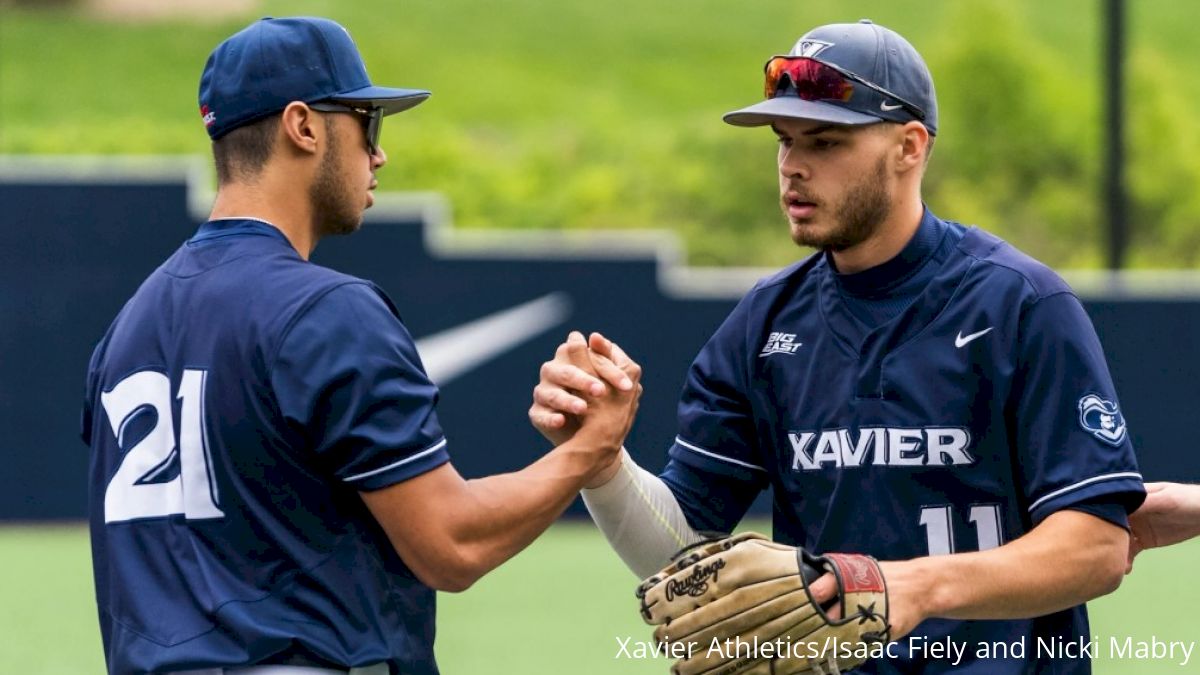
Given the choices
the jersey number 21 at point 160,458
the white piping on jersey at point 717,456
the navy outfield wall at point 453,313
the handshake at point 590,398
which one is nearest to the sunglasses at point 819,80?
the handshake at point 590,398

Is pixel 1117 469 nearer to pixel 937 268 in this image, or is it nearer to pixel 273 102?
pixel 937 268

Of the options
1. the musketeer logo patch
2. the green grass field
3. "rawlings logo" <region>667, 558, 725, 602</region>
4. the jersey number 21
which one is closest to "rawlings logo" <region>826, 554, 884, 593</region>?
"rawlings logo" <region>667, 558, 725, 602</region>

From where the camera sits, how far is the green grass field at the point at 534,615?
852 cm

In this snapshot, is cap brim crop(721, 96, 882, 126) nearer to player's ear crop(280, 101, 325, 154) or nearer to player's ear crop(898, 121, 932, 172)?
player's ear crop(898, 121, 932, 172)

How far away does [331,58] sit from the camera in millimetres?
3682

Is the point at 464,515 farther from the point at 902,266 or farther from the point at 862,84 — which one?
the point at 862,84

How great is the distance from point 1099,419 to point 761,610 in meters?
0.80

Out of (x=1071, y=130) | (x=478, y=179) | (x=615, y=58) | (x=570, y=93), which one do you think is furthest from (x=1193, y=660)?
(x=615, y=58)

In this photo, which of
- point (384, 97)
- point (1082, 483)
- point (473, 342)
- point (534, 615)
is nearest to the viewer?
point (1082, 483)

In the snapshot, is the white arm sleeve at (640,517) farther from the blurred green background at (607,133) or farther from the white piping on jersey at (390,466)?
the blurred green background at (607,133)

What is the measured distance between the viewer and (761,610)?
3.55 m

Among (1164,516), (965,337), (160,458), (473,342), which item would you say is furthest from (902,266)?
(473,342)

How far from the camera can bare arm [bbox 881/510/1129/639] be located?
3484 millimetres

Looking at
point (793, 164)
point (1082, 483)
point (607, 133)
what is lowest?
point (607, 133)
